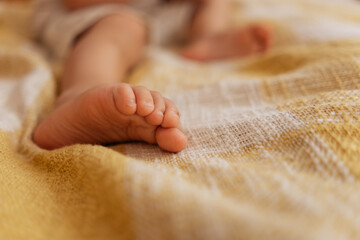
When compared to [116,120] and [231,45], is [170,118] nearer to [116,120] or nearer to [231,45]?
[116,120]

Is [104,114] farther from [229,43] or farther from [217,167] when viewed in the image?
[229,43]

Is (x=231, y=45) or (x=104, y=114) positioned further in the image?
(x=231, y=45)

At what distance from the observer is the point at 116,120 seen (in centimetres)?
41

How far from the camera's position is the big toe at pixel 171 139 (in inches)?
15.4

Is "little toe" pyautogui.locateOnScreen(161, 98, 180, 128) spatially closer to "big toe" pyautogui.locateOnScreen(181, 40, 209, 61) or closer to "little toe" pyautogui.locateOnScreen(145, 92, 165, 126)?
"little toe" pyautogui.locateOnScreen(145, 92, 165, 126)

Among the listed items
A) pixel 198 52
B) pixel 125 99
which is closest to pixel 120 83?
pixel 125 99

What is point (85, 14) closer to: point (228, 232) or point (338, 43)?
point (338, 43)

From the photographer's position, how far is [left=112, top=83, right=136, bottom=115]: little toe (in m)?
0.38

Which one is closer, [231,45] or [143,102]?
[143,102]

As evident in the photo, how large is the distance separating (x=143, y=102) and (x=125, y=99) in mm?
21

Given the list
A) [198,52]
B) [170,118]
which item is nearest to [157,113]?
[170,118]

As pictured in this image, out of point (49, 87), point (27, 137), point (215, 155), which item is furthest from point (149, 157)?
point (49, 87)

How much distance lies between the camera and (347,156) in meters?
0.31

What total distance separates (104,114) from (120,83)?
4cm
